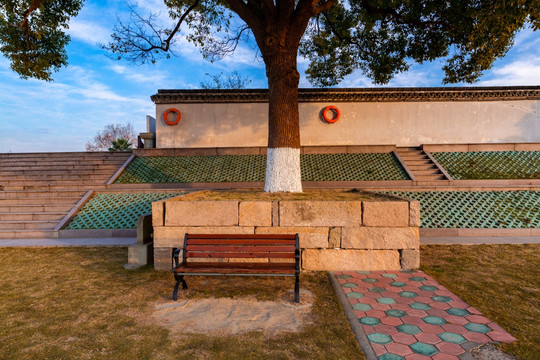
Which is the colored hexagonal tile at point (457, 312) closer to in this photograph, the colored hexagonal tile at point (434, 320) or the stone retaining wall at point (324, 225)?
the colored hexagonal tile at point (434, 320)

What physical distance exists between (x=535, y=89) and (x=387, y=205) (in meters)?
17.3

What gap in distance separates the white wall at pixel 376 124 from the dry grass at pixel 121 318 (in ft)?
37.2

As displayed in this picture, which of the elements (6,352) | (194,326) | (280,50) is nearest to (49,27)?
(280,50)

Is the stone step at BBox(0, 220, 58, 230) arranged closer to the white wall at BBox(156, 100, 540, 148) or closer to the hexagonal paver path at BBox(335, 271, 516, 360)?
the hexagonal paver path at BBox(335, 271, 516, 360)

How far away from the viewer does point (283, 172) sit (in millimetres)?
6473

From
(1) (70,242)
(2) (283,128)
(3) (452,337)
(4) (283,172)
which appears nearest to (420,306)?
(3) (452,337)

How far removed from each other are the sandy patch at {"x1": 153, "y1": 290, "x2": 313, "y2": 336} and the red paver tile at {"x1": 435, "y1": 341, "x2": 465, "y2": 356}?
50.8 inches

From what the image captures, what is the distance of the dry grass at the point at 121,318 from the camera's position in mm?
2666

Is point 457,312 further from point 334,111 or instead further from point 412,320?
point 334,111

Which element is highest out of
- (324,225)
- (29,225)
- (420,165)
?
(420,165)

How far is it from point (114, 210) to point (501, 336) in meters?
9.28

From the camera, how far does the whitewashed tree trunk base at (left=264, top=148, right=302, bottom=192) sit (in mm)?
6457

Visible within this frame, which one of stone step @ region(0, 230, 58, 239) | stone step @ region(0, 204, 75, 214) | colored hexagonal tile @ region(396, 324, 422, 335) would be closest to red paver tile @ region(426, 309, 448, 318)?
colored hexagonal tile @ region(396, 324, 422, 335)

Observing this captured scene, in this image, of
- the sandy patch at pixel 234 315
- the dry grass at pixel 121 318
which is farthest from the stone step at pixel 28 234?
the sandy patch at pixel 234 315
